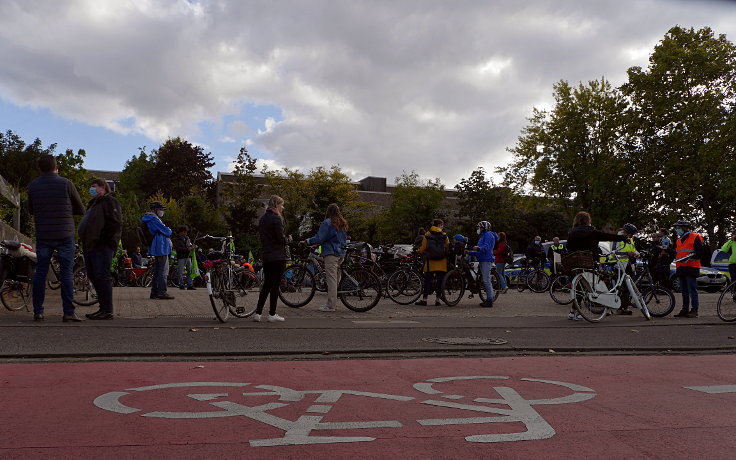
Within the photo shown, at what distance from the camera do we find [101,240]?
30.5 feet

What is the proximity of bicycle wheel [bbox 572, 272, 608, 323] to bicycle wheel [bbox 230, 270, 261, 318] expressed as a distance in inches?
196

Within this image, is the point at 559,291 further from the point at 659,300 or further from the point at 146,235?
the point at 146,235

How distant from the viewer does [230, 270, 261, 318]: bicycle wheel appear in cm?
985

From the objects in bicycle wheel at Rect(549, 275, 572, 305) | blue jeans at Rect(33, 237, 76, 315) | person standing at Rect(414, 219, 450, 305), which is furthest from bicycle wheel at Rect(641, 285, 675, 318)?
blue jeans at Rect(33, 237, 76, 315)

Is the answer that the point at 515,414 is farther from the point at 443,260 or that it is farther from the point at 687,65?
the point at 687,65

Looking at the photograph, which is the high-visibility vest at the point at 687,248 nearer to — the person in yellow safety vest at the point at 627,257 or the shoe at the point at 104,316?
the person in yellow safety vest at the point at 627,257

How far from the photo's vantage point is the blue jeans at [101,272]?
30.2 feet

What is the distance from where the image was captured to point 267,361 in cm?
649

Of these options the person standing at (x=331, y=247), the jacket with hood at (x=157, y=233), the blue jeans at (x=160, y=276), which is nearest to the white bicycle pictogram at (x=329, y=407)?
the person standing at (x=331, y=247)

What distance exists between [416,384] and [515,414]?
1.16m

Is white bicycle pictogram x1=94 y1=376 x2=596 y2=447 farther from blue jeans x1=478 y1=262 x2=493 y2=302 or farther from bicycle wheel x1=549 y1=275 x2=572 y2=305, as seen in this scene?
bicycle wheel x1=549 y1=275 x2=572 y2=305

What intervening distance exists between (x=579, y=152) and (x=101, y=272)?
120ft

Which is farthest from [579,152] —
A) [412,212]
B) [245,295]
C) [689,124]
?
[245,295]

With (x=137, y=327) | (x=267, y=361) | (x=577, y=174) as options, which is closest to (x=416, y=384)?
(x=267, y=361)
